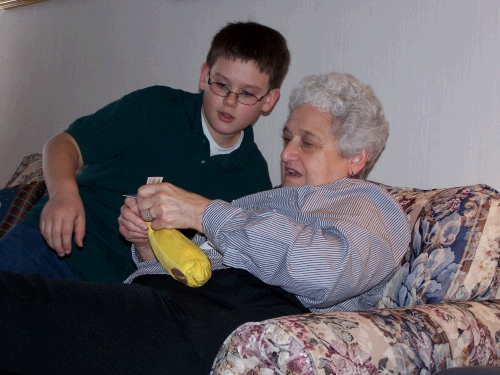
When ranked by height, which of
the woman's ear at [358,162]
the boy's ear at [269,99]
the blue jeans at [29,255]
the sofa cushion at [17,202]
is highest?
the boy's ear at [269,99]

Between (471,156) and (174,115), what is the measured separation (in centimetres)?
90

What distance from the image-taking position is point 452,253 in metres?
1.40

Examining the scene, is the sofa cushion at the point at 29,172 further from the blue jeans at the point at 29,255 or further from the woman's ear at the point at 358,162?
the woman's ear at the point at 358,162

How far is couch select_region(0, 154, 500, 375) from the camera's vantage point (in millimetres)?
962

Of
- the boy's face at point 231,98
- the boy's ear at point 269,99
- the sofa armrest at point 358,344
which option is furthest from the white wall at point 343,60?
the sofa armrest at point 358,344

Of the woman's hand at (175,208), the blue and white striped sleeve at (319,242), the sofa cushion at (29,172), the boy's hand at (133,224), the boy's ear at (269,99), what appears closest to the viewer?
the blue and white striped sleeve at (319,242)

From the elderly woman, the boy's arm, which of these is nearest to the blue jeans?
the boy's arm

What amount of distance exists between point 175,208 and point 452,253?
2.09 feet

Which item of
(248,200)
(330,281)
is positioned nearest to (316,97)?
(248,200)

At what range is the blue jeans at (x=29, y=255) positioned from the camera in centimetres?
167

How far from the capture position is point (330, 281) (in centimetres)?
120

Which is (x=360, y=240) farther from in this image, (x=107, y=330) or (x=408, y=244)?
(x=107, y=330)

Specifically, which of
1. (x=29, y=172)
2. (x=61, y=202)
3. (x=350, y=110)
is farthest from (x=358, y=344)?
(x=29, y=172)

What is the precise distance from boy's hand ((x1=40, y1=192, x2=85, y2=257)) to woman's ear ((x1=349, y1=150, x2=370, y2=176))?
2.31 feet
